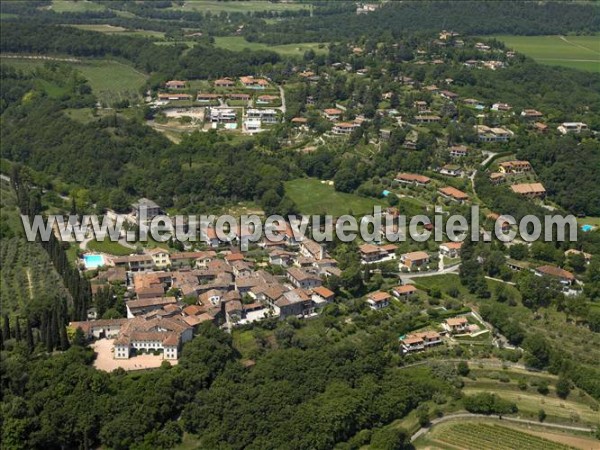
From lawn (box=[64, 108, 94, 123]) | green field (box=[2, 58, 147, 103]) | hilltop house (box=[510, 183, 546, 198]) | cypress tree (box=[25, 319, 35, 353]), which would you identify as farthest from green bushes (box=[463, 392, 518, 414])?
green field (box=[2, 58, 147, 103])

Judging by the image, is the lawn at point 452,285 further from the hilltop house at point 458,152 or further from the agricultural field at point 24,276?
the agricultural field at point 24,276

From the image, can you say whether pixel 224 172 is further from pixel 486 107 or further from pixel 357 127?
pixel 486 107

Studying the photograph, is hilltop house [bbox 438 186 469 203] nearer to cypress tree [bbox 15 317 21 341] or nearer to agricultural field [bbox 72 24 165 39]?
cypress tree [bbox 15 317 21 341]

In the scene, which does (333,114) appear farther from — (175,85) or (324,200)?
(175,85)

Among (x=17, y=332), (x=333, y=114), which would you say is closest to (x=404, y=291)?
(x=17, y=332)

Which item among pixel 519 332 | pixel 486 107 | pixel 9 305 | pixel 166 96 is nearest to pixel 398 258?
pixel 519 332
